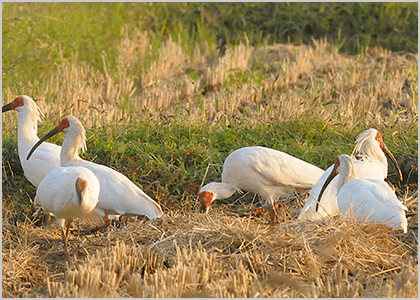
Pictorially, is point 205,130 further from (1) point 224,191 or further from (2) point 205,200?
(2) point 205,200

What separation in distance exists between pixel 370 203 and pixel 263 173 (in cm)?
144

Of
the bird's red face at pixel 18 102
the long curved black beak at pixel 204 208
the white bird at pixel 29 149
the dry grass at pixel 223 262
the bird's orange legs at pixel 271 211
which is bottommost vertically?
the bird's orange legs at pixel 271 211

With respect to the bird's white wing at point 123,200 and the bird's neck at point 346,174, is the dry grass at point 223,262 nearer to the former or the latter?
the bird's white wing at point 123,200

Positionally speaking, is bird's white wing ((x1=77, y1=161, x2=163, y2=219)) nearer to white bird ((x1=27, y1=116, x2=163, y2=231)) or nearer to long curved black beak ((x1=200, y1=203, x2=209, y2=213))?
white bird ((x1=27, y1=116, x2=163, y2=231))

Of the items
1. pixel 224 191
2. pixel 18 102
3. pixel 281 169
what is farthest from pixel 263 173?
pixel 18 102

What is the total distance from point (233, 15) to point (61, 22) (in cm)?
489

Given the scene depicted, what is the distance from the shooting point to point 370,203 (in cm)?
467

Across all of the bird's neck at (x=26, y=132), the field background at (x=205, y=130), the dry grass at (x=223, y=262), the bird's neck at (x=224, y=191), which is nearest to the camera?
the dry grass at (x=223, y=262)

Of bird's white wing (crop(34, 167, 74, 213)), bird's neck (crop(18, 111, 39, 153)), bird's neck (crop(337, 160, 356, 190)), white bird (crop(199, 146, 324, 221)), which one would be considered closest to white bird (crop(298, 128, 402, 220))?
bird's neck (crop(337, 160, 356, 190))

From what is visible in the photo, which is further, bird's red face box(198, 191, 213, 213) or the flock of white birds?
bird's red face box(198, 191, 213, 213)

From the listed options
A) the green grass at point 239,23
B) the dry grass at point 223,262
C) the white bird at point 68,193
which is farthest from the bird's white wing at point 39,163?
the green grass at point 239,23

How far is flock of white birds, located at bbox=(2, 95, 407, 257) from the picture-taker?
4.71m

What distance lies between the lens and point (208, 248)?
175 inches

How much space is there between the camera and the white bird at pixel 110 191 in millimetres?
5438
